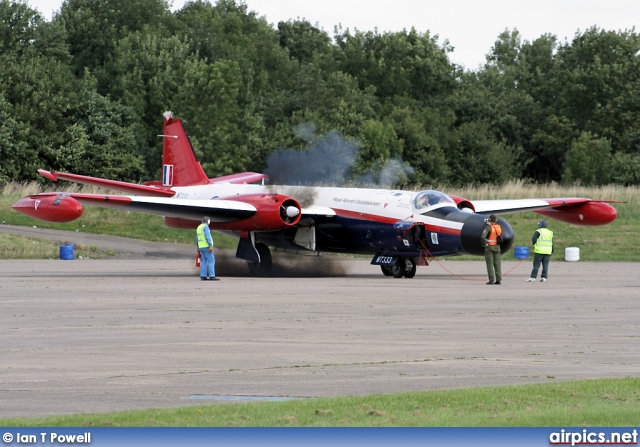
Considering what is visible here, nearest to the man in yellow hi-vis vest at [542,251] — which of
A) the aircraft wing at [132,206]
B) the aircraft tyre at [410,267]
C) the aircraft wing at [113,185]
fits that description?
the aircraft tyre at [410,267]

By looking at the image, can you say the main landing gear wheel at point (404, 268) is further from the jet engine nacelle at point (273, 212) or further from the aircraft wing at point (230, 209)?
the jet engine nacelle at point (273, 212)

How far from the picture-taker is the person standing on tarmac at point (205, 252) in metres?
30.8

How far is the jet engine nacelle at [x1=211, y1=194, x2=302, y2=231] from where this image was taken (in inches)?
1308

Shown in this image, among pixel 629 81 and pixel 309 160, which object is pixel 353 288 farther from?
pixel 629 81

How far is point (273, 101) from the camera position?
269ft

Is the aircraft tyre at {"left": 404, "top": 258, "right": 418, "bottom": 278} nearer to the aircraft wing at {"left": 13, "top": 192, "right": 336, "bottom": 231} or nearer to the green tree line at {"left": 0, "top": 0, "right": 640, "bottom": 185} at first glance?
the aircraft wing at {"left": 13, "top": 192, "right": 336, "bottom": 231}

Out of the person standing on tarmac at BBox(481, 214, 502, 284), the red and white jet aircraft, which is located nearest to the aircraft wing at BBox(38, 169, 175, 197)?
the red and white jet aircraft

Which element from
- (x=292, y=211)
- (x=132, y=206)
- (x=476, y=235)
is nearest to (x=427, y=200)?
(x=476, y=235)

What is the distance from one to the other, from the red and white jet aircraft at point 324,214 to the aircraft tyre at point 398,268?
3 cm

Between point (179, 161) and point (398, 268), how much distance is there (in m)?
9.88

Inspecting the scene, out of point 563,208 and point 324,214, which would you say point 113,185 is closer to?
point 324,214

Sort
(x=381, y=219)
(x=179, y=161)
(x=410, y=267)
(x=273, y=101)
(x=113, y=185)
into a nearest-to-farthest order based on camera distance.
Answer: (x=381, y=219) < (x=410, y=267) < (x=113, y=185) < (x=179, y=161) < (x=273, y=101)

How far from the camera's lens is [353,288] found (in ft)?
90.9

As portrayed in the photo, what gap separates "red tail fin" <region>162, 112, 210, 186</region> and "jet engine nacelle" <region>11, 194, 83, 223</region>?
8.70 metres
